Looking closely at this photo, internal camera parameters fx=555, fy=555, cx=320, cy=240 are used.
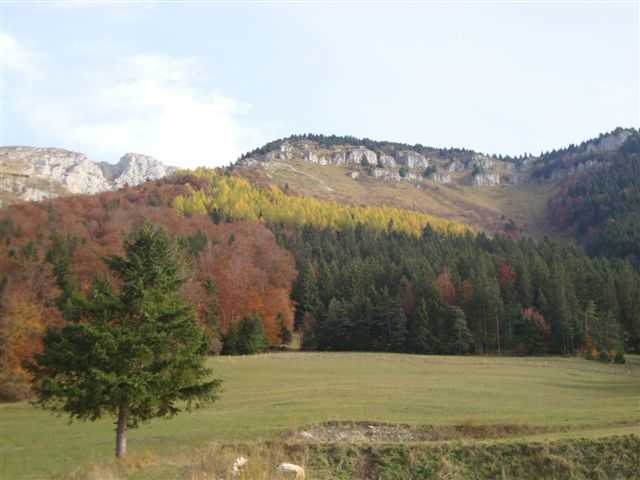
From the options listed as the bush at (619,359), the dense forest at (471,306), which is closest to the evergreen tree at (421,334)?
the dense forest at (471,306)

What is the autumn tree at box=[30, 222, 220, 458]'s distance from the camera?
21094 millimetres

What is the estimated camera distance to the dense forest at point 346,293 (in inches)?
3029

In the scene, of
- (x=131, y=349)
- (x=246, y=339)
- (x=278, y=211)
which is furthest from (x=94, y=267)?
(x=278, y=211)

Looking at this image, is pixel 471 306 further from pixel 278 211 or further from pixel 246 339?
pixel 278 211

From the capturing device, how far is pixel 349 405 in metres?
37.0

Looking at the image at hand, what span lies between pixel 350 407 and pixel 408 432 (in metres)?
8.11

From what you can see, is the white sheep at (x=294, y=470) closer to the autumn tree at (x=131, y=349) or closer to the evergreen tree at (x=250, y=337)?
the autumn tree at (x=131, y=349)

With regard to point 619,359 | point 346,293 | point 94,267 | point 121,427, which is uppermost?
point 94,267

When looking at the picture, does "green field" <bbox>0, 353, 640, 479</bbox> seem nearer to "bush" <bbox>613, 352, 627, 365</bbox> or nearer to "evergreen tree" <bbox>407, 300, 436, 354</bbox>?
"bush" <bbox>613, 352, 627, 365</bbox>

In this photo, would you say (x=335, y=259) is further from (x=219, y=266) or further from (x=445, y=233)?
(x=445, y=233)

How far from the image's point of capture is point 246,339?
79062 millimetres

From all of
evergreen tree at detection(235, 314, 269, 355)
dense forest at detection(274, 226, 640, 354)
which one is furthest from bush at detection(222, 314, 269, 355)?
dense forest at detection(274, 226, 640, 354)

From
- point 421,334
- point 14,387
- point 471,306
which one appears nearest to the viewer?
point 14,387

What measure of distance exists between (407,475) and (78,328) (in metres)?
13.5
